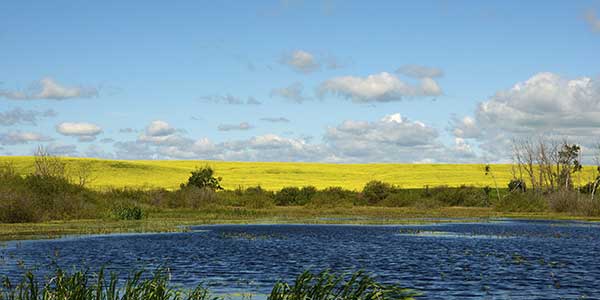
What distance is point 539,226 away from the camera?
61.1 meters

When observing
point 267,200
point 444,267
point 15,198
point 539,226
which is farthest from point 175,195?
point 444,267

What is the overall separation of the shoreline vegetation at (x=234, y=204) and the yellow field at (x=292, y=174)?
19.1 meters

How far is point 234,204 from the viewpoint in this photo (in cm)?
8631

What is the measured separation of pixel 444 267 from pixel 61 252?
18719 millimetres

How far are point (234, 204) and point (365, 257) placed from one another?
51.5 metres

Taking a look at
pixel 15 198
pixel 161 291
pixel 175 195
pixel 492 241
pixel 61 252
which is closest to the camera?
pixel 161 291

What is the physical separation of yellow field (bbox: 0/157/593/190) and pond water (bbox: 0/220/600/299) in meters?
67.7

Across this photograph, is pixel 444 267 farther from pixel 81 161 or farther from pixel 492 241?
pixel 81 161

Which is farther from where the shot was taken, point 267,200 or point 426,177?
point 426,177

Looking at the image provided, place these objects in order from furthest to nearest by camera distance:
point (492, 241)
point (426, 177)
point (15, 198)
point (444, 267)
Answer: point (426, 177) < point (15, 198) < point (492, 241) < point (444, 267)

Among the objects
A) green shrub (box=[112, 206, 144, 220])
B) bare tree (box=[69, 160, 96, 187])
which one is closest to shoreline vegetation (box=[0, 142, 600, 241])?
green shrub (box=[112, 206, 144, 220])

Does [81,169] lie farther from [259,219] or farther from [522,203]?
[522,203]

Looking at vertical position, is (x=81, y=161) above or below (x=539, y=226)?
above

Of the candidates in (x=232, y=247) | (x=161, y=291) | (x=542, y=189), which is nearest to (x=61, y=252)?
(x=232, y=247)
